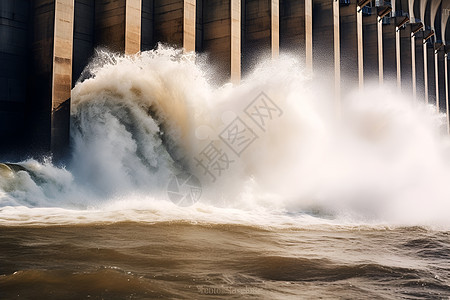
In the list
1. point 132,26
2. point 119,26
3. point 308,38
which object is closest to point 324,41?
point 308,38

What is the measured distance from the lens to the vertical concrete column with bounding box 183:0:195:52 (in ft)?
56.9

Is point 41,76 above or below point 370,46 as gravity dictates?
below

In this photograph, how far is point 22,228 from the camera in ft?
23.2

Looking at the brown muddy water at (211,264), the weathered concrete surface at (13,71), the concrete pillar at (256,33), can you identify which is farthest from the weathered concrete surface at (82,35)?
the brown muddy water at (211,264)

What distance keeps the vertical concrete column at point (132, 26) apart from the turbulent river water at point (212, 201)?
1.96 feet

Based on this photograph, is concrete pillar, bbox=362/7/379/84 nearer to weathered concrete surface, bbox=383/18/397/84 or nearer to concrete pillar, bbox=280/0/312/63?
weathered concrete surface, bbox=383/18/397/84

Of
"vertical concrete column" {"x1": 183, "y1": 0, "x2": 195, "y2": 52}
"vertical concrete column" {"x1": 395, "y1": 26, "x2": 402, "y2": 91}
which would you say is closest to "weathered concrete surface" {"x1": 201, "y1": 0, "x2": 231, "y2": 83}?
"vertical concrete column" {"x1": 183, "y1": 0, "x2": 195, "y2": 52}

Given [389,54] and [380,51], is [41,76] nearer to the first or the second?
[380,51]

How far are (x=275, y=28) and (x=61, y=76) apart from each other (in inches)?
406

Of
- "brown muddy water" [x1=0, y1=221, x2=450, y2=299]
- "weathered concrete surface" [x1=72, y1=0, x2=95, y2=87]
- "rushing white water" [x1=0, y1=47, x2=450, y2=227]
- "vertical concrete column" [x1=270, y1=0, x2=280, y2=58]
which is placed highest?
"vertical concrete column" [x1=270, y1=0, x2=280, y2=58]

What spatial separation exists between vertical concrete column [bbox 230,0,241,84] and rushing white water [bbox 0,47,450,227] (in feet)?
7.04

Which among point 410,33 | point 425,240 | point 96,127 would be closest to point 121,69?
point 96,127

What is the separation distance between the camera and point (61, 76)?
1452 centimetres

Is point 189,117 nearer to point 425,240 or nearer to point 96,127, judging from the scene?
point 96,127
